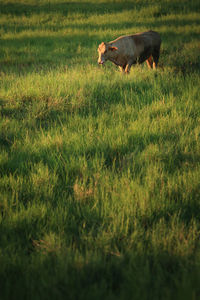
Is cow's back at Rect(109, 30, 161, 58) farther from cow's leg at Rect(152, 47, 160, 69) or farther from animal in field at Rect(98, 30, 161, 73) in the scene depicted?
cow's leg at Rect(152, 47, 160, 69)

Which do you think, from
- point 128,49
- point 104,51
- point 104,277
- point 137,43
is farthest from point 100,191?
point 137,43

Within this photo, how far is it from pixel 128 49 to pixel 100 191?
5.22 m

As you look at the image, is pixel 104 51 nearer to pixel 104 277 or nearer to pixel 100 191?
pixel 100 191

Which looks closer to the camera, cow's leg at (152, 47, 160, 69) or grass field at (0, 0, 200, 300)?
grass field at (0, 0, 200, 300)

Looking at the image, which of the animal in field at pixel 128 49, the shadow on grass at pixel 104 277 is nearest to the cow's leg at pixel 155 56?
the animal in field at pixel 128 49

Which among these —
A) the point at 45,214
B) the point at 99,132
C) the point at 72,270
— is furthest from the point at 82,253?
the point at 99,132

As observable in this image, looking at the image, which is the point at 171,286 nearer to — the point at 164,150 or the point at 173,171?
the point at 173,171

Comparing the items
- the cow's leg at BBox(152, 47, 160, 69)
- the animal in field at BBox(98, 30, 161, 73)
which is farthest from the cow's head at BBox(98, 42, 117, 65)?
the cow's leg at BBox(152, 47, 160, 69)

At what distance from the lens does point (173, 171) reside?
2500 mm

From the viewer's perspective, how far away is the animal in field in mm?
6012

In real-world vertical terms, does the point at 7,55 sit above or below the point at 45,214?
above

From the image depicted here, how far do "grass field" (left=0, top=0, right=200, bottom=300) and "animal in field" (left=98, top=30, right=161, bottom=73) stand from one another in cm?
74

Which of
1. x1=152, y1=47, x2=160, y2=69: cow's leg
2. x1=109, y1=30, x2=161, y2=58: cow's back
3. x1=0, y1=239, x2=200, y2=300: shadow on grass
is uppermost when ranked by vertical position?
x1=109, y1=30, x2=161, y2=58: cow's back

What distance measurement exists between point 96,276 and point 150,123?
2502 millimetres
